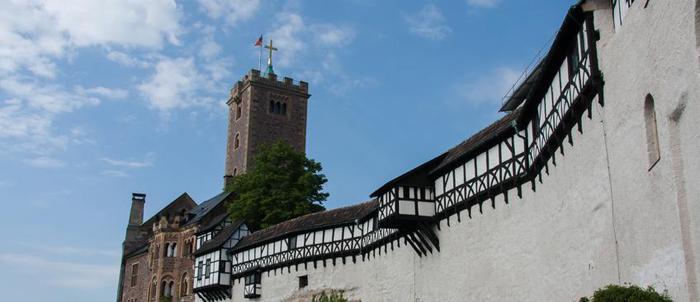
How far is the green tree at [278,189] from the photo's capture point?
→ 174 ft

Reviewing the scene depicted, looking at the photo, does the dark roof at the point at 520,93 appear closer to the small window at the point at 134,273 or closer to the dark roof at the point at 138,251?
the dark roof at the point at 138,251

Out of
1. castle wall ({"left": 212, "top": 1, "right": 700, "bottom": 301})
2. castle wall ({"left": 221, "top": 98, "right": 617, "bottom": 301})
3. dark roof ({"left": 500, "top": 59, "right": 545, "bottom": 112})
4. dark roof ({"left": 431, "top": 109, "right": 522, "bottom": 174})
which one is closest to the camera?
castle wall ({"left": 212, "top": 1, "right": 700, "bottom": 301})

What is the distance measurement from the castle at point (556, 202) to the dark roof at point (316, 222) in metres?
0.13

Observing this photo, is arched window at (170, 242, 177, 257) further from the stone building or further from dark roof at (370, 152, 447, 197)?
dark roof at (370, 152, 447, 197)

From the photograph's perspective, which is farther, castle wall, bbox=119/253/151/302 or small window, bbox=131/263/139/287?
small window, bbox=131/263/139/287

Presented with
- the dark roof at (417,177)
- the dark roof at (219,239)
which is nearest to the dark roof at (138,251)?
the dark roof at (219,239)

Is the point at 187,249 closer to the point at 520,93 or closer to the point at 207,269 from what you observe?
the point at 207,269

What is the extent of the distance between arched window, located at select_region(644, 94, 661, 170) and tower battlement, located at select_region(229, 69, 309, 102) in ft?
215

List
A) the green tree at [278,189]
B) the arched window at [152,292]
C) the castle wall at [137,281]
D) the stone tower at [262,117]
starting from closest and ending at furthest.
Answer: the green tree at [278,189]
the arched window at [152,292]
the castle wall at [137,281]
the stone tower at [262,117]

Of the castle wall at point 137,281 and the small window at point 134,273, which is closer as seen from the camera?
the castle wall at point 137,281

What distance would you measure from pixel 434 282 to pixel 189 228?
37.4 metres

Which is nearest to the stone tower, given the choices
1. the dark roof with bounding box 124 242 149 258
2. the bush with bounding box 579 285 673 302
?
the dark roof with bounding box 124 242 149 258

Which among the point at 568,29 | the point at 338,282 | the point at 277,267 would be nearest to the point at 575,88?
the point at 568,29

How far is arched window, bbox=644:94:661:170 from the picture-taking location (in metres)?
15.1
